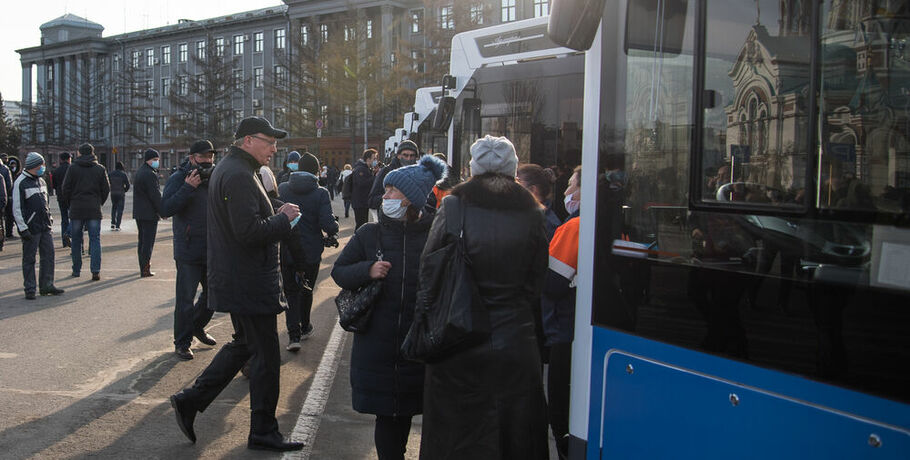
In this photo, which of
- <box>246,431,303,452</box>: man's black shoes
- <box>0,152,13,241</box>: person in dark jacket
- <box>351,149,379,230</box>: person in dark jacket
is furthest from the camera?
<box>351,149,379,230</box>: person in dark jacket

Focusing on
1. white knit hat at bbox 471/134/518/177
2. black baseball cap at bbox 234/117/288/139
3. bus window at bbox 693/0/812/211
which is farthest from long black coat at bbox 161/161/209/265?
bus window at bbox 693/0/812/211

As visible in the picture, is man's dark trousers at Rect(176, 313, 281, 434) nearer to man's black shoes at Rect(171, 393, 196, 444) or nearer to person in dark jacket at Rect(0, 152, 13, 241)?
man's black shoes at Rect(171, 393, 196, 444)

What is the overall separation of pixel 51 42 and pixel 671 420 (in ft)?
377

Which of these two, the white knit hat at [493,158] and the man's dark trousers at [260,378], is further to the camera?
the man's dark trousers at [260,378]

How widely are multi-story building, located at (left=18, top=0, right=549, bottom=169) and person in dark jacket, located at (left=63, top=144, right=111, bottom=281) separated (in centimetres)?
2841

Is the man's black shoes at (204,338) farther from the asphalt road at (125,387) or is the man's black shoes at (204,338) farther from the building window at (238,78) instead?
the building window at (238,78)

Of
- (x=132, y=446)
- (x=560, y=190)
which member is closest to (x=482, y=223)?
(x=132, y=446)

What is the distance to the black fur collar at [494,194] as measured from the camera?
3.19 m

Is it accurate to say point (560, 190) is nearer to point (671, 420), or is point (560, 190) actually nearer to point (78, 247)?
point (671, 420)

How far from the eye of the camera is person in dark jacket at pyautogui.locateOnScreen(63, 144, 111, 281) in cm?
1156

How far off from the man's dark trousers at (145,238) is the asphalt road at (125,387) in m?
1.46

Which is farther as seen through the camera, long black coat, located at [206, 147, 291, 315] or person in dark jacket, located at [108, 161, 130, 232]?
person in dark jacket, located at [108, 161, 130, 232]

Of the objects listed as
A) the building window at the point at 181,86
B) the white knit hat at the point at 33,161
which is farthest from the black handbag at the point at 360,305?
the building window at the point at 181,86

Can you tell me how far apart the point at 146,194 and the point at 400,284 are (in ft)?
27.7
